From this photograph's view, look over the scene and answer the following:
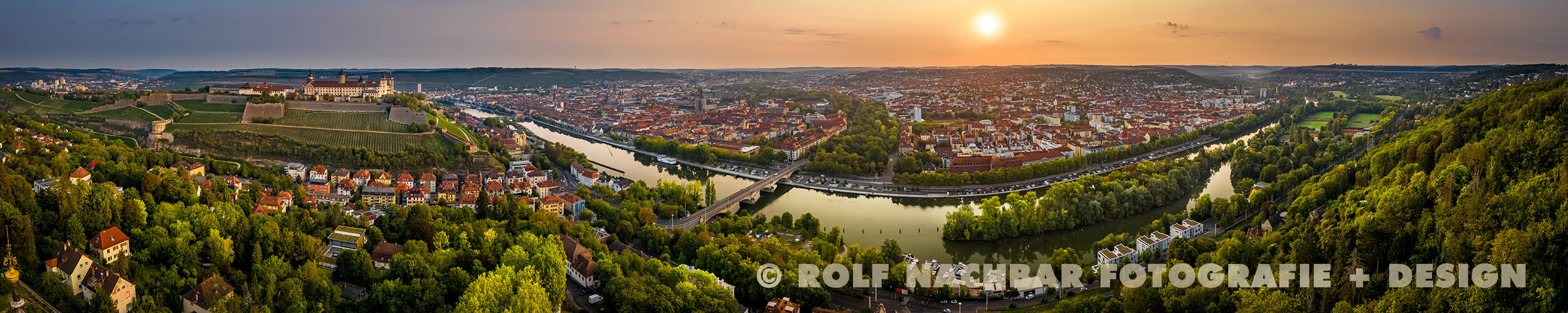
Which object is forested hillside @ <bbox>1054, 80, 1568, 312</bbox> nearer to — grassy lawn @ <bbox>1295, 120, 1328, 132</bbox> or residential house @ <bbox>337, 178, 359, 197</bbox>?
residential house @ <bbox>337, 178, 359, 197</bbox>

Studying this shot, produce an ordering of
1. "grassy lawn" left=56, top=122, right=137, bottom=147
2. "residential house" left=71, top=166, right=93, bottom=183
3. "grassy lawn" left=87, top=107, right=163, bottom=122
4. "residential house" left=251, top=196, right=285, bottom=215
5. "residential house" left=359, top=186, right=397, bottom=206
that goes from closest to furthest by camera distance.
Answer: "residential house" left=71, top=166, right=93, bottom=183 < "residential house" left=251, top=196, right=285, bottom=215 < "residential house" left=359, top=186, right=397, bottom=206 < "grassy lawn" left=56, top=122, right=137, bottom=147 < "grassy lawn" left=87, top=107, right=163, bottom=122

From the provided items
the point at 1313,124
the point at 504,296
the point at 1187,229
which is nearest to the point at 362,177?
the point at 504,296

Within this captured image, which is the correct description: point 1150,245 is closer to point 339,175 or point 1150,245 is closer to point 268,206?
point 268,206

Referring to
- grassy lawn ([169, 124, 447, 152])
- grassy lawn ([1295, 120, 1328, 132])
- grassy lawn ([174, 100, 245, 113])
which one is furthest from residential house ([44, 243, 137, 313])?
grassy lawn ([1295, 120, 1328, 132])

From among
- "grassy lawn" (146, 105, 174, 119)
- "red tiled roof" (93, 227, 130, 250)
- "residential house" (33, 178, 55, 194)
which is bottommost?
"red tiled roof" (93, 227, 130, 250)

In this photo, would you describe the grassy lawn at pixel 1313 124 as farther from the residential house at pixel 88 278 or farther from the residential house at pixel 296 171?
the residential house at pixel 88 278

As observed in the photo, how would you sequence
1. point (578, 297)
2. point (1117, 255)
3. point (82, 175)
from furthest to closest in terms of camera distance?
point (82, 175), point (1117, 255), point (578, 297)

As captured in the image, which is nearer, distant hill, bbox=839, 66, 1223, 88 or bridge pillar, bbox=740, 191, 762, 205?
bridge pillar, bbox=740, 191, 762, 205
